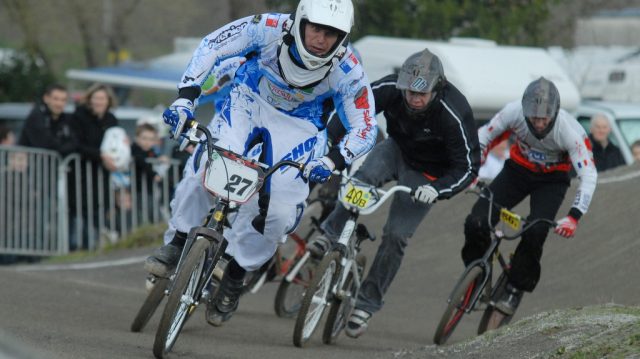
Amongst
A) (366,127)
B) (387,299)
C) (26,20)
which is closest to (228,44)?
(366,127)

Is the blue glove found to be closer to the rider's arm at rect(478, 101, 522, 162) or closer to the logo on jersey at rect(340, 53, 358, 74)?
the logo on jersey at rect(340, 53, 358, 74)

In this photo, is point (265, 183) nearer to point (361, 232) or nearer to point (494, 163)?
point (361, 232)

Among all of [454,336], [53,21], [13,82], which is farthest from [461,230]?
[53,21]

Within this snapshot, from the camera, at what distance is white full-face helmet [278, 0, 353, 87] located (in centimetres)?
798

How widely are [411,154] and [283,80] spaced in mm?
1768

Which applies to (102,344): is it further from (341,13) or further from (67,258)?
(67,258)

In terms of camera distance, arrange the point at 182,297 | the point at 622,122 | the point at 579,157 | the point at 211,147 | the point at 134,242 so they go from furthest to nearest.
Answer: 1. the point at 622,122
2. the point at 134,242
3. the point at 579,157
4. the point at 211,147
5. the point at 182,297

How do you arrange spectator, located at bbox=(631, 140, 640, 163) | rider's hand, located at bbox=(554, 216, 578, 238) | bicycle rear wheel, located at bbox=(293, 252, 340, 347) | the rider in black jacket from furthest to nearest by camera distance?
spectator, located at bbox=(631, 140, 640, 163)
rider's hand, located at bbox=(554, 216, 578, 238)
the rider in black jacket
bicycle rear wheel, located at bbox=(293, 252, 340, 347)

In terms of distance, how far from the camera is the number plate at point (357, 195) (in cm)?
912

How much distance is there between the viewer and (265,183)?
837 cm

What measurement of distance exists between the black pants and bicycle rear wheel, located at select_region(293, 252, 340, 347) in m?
1.63

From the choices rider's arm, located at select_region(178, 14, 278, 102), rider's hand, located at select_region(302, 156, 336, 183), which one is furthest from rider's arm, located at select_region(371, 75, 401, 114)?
rider's hand, located at select_region(302, 156, 336, 183)

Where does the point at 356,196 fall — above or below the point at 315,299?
above

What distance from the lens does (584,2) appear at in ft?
107
